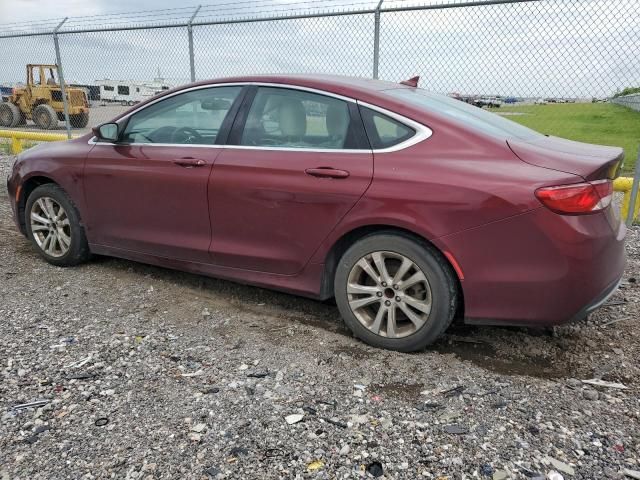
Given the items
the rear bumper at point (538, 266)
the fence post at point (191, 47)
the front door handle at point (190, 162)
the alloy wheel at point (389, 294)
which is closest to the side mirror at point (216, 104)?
the front door handle at point (190, 162)

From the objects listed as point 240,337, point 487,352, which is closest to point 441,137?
point 487,352

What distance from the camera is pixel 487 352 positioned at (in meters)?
3.34

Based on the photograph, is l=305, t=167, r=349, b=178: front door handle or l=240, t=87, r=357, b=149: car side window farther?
l=240, t=87, r=357, b=149: car side window

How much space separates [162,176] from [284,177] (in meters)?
1.03

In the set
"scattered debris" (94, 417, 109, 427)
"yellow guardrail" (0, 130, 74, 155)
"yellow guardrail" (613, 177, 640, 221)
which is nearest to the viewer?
"scattered debris" (94, 417, 109, 427)

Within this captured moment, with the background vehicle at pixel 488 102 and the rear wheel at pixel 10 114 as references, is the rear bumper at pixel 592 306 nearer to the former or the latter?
the background vehicle at pixel 488 102

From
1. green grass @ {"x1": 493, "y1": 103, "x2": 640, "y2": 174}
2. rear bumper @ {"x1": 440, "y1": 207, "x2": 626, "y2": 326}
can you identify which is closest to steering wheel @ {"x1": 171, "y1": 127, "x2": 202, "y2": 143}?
rear bumper @ {"x1": 440, "y1": 207, "x2": 626, "y2": 326}

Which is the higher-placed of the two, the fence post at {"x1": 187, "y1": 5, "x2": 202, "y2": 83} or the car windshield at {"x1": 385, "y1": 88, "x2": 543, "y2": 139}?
the fence post at {"x1": 187, "y1": 5, "x2": 202, "y2": 83}

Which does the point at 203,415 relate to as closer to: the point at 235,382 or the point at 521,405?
the point at 235,382

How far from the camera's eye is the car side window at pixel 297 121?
133 inches

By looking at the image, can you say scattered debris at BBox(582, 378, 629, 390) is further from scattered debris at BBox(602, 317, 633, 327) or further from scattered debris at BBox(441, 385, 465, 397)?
scattered debris at BBox(602, 317, 633, 327)

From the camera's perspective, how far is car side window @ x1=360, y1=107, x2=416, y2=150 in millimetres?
3197

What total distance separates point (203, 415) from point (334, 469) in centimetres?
71

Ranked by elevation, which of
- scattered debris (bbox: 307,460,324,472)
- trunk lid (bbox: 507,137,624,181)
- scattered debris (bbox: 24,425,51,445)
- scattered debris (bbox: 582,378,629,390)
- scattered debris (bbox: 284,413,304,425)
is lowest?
scattered debris (bbox: 582,378,629,390)
